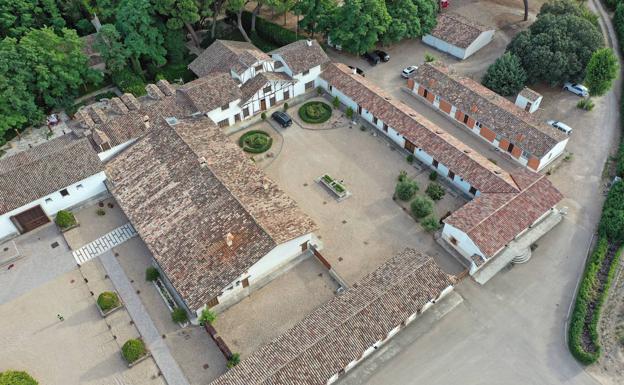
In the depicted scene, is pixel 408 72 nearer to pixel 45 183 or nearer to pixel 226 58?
pixel 226 58

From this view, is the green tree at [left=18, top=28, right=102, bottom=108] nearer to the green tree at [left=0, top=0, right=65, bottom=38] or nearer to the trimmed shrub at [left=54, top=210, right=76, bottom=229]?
the green tree at [left=0, top=0, right=65, bottom=38]

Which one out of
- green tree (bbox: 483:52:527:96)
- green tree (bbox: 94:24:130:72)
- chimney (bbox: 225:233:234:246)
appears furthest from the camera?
green tree (bbox: 483:52:527:96)

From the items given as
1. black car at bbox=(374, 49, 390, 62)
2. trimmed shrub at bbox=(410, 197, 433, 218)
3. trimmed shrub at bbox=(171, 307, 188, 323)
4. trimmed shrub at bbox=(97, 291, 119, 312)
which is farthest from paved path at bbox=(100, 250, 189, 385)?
black car at bbox=(374, 49, 390, 62)

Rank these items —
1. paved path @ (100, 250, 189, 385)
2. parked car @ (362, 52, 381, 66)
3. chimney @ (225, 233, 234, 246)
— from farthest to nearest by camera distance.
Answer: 1. parked car @ (362, 52, 381, 66)
2. chimney @ (225, 233, 234, 246)
3. paved path @ (100, 250, 189, 385)

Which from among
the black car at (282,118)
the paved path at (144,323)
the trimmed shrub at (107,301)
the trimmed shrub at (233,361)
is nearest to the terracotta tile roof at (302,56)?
the black car at (282,118)

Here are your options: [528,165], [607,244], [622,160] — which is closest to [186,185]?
[528,165]

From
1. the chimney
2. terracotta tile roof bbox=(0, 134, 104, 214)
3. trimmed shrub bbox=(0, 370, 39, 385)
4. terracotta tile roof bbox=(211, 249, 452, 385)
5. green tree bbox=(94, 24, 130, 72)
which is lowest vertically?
terracotta tile roof bbox=(211, 249, 452, 385)

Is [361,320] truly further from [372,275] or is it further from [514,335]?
[514,335]
